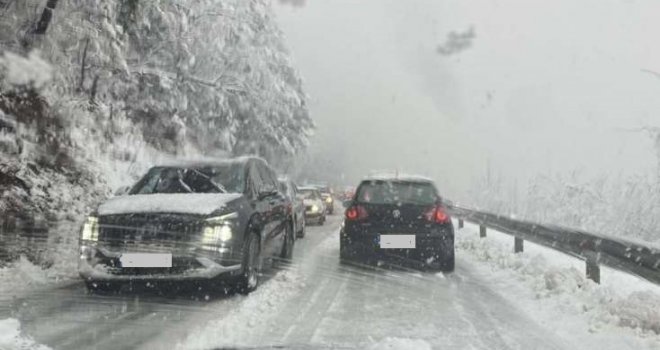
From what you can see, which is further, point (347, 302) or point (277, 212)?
point (277, 212)

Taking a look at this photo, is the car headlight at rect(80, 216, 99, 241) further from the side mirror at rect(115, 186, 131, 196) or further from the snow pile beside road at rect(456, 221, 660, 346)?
the snow pile beside road at rect(456, 221, 660, 346)

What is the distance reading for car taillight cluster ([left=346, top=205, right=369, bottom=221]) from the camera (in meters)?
9.67

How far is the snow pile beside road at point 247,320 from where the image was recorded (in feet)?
16.4

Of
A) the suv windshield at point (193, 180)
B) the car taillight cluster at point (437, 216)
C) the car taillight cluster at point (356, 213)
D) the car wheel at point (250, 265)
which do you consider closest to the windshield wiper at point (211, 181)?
the suv windshield at point (193, 180)

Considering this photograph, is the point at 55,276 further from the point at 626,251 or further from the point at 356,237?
the point at 626,251

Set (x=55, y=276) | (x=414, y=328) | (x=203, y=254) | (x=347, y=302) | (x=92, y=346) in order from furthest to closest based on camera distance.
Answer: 1. (x=55, y=276)
2. (x=347, y=302)
3. (x=203, y=254)
4. (x=414, y=328)
5. (x=92, y=346)

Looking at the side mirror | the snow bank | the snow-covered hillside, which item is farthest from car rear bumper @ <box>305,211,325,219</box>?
the side mirror

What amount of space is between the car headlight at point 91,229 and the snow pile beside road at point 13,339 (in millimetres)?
1358

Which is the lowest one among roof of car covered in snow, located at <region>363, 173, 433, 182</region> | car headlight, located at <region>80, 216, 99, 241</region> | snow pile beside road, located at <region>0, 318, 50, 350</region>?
snow pile beside road, located at <region>0, 318, 50, 350</region>

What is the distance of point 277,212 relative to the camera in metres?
9.15

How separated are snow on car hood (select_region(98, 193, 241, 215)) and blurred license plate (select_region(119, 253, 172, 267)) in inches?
19.7

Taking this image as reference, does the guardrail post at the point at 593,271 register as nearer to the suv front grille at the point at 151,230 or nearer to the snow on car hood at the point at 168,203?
the snow on car hood at the point at 168,203

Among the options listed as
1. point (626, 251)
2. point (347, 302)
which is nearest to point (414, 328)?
point (347, 302)

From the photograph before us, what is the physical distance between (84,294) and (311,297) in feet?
8.77
